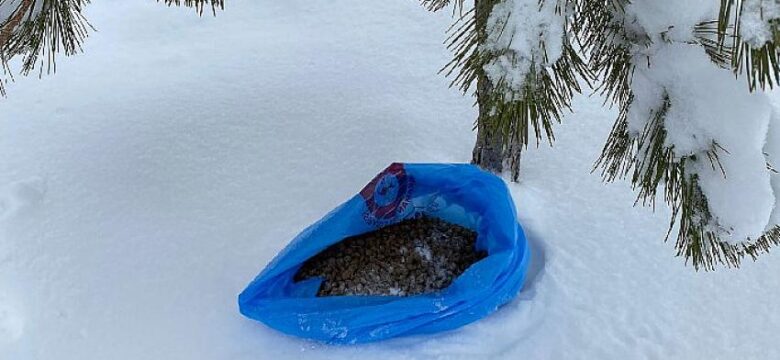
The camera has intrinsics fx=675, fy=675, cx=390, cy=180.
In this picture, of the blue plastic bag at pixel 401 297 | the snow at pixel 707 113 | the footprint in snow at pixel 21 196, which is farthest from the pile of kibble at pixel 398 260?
the footprint in snow at pixel 21 196

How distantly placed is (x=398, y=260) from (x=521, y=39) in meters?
0.77

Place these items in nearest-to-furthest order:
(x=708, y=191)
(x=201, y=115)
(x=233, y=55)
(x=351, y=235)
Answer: (x=708, y=191) → (x=351, y=235) → (x=201, y=115) → (x=233, y=55)

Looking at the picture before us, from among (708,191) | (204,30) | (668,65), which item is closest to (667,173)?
(708,191)

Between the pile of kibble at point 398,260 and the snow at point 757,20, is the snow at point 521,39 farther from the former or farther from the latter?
the pile of kibble at point 398,260

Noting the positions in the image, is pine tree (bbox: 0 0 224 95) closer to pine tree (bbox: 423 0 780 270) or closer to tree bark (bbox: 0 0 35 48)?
tree bark (bbox: 0 0 35 48)

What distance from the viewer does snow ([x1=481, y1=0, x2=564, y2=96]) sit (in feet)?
2.59

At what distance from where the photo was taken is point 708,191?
0.92 metres

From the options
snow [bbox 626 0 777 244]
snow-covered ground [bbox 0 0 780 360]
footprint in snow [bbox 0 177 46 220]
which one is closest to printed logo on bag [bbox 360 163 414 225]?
snow-covered ground [bbox 0 0 780 360]

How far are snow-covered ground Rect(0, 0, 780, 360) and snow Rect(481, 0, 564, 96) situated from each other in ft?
2.38

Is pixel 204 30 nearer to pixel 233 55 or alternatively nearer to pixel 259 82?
pixel 233 55

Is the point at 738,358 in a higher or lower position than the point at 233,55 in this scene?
lower

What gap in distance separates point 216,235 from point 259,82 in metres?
0.70

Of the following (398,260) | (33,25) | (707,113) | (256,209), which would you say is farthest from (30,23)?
(707,113)

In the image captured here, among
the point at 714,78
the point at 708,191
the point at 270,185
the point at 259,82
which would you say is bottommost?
the point at 270,185
